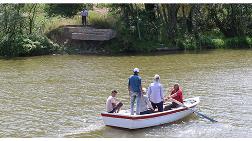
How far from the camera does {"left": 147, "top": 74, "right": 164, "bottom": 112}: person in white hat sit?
18.6 m

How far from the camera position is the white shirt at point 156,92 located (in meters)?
18.6

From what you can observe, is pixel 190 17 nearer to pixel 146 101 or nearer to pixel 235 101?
pixel 235 101

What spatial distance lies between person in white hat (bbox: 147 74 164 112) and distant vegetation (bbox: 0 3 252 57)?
777 inches

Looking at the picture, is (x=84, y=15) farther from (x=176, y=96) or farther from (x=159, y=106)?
(x=159, y=106)

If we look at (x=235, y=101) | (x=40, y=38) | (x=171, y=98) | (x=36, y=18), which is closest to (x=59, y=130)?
(x=171, y=98)

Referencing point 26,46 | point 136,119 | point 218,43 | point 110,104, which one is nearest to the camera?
point 136,119

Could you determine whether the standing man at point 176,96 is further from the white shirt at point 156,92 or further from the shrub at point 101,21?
the shrub at point 101,21

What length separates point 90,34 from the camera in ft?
128

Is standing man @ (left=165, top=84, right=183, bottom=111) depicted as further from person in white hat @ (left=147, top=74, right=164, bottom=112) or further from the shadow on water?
the shadow on water

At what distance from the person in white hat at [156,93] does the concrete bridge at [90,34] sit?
2048cm

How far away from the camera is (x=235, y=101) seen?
22.3 meters

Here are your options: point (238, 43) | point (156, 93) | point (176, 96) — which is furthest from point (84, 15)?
point (156, 93)

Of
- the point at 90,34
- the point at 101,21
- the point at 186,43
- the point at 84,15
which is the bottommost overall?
the point at 186,43

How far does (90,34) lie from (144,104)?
20.8 meters
